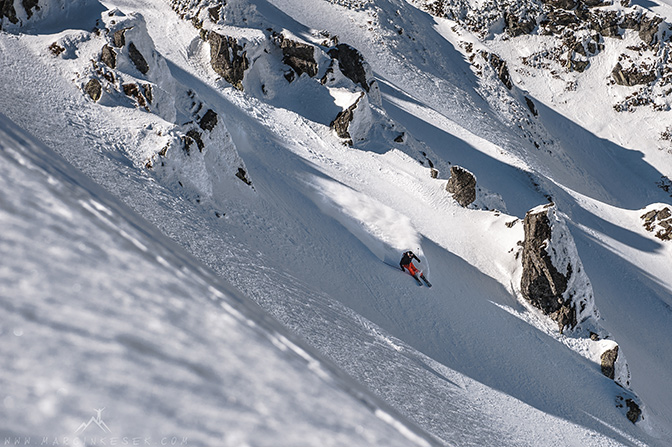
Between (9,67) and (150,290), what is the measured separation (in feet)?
52.5

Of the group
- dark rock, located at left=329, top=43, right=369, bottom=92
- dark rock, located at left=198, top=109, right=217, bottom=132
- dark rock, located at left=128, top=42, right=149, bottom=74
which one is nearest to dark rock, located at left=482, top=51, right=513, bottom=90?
dark rock, located at left=329, top=43, right=369, bottom=92

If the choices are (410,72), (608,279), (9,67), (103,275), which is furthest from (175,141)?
(410,72)

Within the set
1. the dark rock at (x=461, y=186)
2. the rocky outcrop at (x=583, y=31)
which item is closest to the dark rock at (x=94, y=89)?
the dark rock at (x=461, y=186)

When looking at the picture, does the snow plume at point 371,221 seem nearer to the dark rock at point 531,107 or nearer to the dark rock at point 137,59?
the dark rock at point 137,59

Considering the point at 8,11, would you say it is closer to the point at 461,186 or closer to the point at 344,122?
the point at 344,122

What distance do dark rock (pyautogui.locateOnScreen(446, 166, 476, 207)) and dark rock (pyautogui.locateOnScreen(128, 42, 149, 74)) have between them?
14.5 meters

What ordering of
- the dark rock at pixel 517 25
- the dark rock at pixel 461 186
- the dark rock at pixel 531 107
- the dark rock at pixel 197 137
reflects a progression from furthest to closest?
the dark rock at pixel 517 25, the dark rock at pixel 531 107, the dark rock at pixel 461 186, the dark rock at pixel 197 137

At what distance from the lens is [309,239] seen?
16.8 m

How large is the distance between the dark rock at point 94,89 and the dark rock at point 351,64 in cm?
1582

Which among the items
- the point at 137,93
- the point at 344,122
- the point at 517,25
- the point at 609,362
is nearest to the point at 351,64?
the point at 344,122

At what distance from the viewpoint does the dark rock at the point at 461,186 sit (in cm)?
2453

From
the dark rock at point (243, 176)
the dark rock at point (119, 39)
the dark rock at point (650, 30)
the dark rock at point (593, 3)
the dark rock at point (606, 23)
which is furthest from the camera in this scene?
the dark rock at point (593, 3)

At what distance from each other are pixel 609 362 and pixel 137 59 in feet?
68.6

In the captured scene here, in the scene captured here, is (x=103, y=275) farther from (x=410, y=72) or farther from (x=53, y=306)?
(x=410, y=72)
